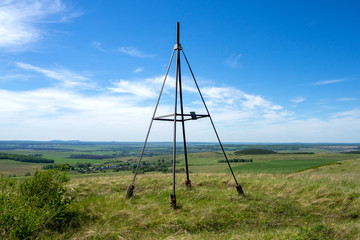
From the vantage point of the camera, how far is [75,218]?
741cm

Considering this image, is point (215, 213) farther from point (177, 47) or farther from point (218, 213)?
point (177, 47)

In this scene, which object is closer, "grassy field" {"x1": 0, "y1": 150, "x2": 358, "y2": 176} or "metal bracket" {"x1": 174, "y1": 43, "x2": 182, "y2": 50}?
"metal bracket" {"x1": 174, "y1": 43, "x2": 182, "y2": 50}

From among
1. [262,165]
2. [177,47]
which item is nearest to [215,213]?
[177,47]

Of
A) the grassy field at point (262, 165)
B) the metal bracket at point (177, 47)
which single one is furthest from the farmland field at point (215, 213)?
the grassy field at point (262, 165)

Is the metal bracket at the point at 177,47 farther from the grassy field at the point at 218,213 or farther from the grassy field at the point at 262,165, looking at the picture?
the grassy field at the point at 262,165

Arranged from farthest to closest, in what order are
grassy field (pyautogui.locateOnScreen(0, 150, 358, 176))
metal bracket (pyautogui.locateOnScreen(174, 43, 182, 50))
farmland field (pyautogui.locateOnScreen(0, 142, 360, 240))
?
1. grassy field (pyautogui.locateOnScreen(0, 150, 358, 176))
2. metal bracket (pyautogui.locateOnScreen(174, 43, 182, 50))
3. farmland field (pyautogui.locateOnScreen(0, 142, 360, 240))

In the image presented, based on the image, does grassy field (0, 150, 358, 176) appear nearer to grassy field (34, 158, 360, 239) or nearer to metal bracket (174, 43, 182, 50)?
grassy field (34, 158, 360, 239)

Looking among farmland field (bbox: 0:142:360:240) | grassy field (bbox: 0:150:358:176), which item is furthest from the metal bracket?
grassy field (bbox: 0:150:358:176)

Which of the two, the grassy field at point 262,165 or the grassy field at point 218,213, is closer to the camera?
the grassy field at point 218,213

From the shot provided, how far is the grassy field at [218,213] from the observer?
6398 millimetres

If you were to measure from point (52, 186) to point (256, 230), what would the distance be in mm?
6746

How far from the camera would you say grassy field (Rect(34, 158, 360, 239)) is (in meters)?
6.40

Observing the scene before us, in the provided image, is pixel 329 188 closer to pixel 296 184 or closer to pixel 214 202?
pixel 296 184

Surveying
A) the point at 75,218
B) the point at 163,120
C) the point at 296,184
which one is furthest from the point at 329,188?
the point at 75,218
